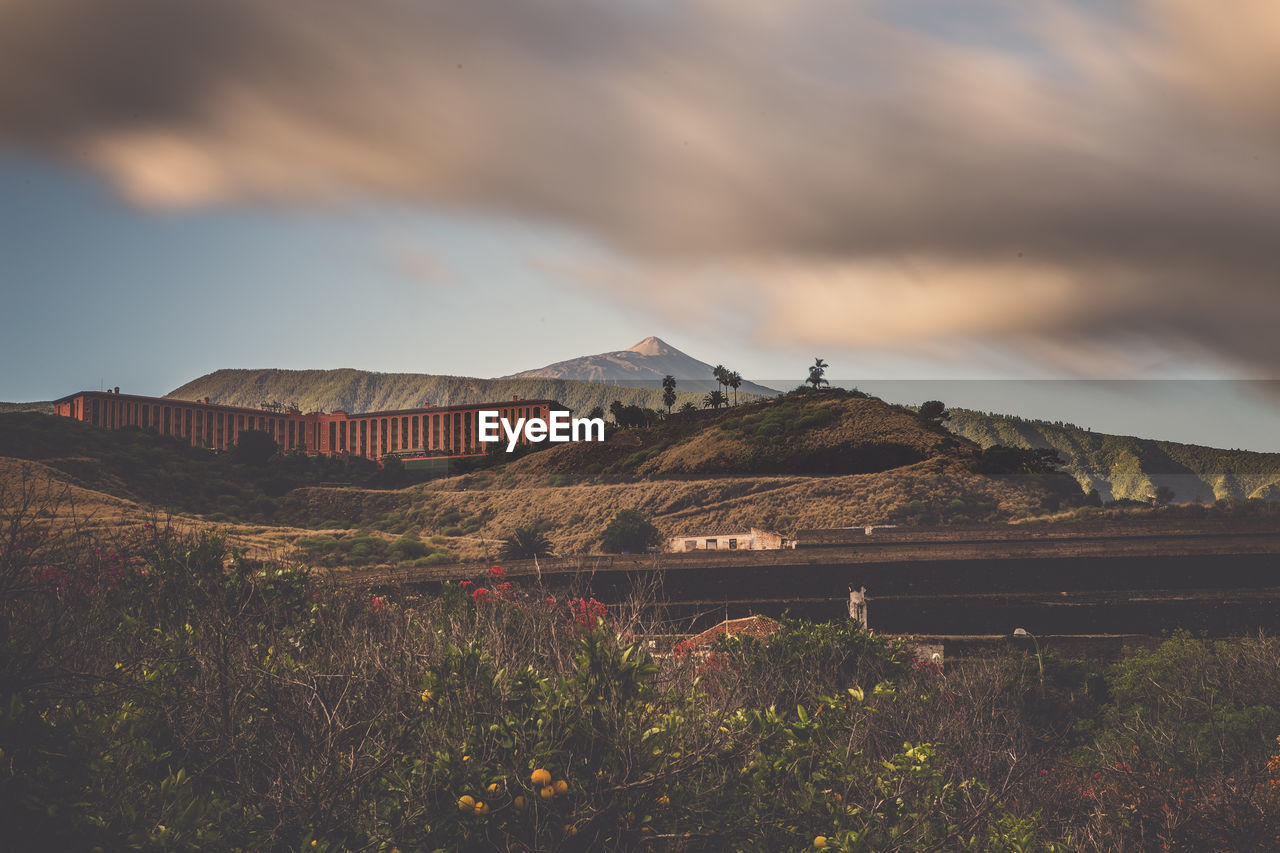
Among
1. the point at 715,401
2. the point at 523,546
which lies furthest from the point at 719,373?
the point at 523,546

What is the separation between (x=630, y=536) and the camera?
194 feet

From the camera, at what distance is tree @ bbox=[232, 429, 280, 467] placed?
3679 inches

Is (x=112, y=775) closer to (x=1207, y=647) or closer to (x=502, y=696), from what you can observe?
(x=502, y=696)

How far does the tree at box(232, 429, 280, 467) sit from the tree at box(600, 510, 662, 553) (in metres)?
51.4

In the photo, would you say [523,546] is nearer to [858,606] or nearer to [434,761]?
[858,606]

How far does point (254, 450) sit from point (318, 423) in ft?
216

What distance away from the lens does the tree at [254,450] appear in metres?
93.4

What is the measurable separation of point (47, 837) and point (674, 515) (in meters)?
65.6

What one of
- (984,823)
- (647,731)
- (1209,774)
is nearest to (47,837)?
(647,731)

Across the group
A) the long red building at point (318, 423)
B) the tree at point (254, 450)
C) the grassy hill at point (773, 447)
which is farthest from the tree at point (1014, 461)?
the tree at point (254, 450)

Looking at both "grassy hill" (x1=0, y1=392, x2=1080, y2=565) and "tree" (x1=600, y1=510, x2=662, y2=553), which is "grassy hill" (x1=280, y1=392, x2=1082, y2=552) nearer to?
"grassy hill" (x1=0, y1=392, x2=1080, y2=565)

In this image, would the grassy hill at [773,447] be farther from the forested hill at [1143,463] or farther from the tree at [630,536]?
the forested hill at [1143,463]

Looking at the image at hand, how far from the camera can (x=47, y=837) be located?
18.7 feet

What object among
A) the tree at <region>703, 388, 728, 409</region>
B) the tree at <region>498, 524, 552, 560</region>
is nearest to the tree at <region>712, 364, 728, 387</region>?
the tree at <region>703, 388, 728, 409</region>
